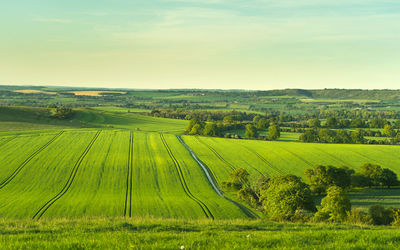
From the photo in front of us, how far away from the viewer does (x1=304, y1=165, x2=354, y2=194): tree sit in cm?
5638

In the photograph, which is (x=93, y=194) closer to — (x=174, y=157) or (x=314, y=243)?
(x=174, y=157)

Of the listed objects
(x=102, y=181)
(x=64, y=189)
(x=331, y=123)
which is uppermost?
(x=331, y=123)

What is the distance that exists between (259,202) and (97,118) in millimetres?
115576

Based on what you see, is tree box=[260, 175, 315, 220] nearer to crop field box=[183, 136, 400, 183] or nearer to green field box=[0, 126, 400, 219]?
green field box=[0, 126, 400, 219]

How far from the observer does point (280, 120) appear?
617ft

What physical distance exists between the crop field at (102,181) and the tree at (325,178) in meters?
20.2

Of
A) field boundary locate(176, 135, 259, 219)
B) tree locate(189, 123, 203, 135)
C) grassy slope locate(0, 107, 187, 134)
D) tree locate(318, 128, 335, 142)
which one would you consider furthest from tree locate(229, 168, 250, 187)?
tree locate(318, 128, 335, 142)

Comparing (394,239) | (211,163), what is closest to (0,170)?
(211,163)

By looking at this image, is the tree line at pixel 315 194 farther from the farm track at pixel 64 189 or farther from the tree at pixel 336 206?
the farm track at pixel 64 189

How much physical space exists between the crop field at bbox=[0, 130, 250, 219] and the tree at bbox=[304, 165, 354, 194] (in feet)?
66.4

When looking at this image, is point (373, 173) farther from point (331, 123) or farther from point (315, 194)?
point (331, 123)

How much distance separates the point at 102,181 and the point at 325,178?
139 feet

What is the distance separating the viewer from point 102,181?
54.8 meters

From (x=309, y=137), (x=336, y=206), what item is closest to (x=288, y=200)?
(x=336, y=206)
